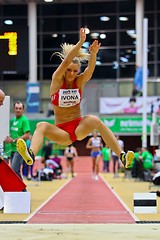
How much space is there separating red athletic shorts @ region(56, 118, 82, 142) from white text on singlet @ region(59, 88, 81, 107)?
0.21 metres

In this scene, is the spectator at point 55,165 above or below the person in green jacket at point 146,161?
below

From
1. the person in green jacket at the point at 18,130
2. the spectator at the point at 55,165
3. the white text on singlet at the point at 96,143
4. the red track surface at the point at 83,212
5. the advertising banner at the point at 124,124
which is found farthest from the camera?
the advertising banner at the point at 124,124

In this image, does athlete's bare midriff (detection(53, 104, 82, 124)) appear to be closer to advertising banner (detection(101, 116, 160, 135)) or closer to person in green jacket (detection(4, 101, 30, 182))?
person in green jacket (detection(4, 101, 30, 182))

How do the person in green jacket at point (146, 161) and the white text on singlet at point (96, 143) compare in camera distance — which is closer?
the person in green jacket at point (146, 161)

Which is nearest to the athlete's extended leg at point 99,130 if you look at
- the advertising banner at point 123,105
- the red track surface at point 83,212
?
the red track surface at point 83,212

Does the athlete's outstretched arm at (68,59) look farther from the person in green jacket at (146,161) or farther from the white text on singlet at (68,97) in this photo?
the person in green jacket at (146,161)

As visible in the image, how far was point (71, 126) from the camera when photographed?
636 centimetres

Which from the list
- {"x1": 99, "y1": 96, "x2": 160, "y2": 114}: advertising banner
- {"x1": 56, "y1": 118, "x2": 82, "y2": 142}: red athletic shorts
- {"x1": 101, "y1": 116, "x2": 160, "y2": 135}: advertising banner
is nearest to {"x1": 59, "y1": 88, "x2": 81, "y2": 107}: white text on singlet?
{"x1": 56, "y1": 118, "x2": 82, "y2": 142}: red athletic shorts

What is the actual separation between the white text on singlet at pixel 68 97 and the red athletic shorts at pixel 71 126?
0.21 m

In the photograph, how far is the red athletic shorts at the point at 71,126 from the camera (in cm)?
631

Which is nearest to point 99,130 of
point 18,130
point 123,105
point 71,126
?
point 71,126

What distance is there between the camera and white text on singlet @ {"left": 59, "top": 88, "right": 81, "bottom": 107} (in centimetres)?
630

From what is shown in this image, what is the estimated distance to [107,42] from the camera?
37.6m
